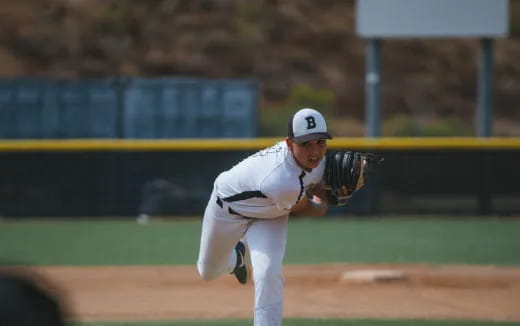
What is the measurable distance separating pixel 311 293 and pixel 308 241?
3769mm

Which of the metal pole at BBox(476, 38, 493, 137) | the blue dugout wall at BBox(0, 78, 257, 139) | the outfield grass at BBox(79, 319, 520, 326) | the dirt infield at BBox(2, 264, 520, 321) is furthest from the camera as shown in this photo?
the blue dugout wall at BBox(0, 78, 257, 139)

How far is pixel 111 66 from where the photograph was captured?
28.6 meters

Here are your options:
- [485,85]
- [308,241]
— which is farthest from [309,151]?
[485,85]

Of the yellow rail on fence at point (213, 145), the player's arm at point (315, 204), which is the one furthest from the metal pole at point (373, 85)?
the player's arm at point (315, 204)

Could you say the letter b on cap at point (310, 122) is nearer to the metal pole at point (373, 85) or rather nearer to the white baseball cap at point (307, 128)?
the white baseball cap at point (307, 128)

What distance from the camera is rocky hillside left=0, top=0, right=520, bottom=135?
28.7m

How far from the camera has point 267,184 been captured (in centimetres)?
630

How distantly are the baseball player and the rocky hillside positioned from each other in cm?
2093

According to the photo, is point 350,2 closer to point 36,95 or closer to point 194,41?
point 194,41

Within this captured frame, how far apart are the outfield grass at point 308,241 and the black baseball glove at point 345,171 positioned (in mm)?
5638

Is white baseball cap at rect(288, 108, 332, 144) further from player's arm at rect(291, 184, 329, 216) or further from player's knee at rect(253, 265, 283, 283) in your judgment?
player's knee at rect(253, 265, 283, 283)

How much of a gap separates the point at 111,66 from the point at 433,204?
1508 cm

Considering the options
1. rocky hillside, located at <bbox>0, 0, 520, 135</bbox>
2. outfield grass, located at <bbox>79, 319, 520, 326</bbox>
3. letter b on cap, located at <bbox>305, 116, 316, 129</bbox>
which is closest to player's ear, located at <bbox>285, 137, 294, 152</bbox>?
letter b on cap, located at <bbox>305, 116, 316, 129</bbox>

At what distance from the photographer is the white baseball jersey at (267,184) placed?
629 centimetres
